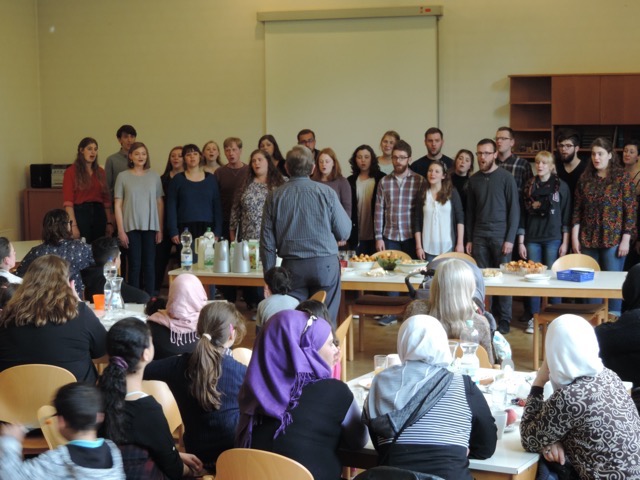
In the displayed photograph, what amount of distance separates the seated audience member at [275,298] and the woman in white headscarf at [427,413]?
199 cm

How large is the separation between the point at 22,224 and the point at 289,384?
9105mm

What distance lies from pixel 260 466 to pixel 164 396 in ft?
2.73

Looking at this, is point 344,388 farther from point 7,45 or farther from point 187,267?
point 7,45

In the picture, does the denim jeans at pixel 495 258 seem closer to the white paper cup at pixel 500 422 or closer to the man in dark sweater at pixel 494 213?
the man in dark sweater at pixel 494 213

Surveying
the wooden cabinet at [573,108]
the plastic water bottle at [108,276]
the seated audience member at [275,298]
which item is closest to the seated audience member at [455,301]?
the seated audience member at [275,298]

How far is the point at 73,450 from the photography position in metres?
2.50

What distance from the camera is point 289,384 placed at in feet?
9.69

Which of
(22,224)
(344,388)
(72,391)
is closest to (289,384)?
(344,388)

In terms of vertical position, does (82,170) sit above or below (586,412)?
above

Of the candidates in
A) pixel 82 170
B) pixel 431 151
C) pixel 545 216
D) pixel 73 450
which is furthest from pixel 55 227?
pixel 545 216

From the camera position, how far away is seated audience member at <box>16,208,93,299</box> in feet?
19.1

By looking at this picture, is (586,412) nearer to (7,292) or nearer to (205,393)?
(205,393)

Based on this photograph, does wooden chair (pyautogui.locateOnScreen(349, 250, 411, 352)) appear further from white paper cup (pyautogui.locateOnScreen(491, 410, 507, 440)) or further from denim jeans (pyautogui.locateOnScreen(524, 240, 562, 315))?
white paper cup (pyautogui.locateOnScreen(491, 410, 507, 440))

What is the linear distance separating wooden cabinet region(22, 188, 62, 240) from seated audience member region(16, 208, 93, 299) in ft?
17.7
